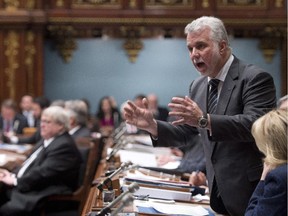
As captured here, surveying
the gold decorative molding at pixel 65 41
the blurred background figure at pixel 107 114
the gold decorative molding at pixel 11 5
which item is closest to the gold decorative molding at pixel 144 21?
the gold decorative molding at pixel 65 41

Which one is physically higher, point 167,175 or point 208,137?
point 208,137

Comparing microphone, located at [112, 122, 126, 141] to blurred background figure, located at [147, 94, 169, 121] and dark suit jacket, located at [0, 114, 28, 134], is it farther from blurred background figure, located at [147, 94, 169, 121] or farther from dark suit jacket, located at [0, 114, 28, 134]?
blurred background figure, located at [147, 94, 169, 121]

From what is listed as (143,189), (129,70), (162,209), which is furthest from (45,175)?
(129,70)

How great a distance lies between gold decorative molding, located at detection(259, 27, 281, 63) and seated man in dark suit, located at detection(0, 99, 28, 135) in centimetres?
495

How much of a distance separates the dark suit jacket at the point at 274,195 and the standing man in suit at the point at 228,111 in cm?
56

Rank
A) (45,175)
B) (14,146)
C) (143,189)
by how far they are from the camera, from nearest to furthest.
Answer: (143,189)
(45,175)
(14,146)

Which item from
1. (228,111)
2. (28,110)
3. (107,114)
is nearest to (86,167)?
(228,111)

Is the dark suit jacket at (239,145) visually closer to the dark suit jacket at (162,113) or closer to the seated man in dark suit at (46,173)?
the seated man in dark suit at (46,173)

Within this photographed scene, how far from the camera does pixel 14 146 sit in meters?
8.02

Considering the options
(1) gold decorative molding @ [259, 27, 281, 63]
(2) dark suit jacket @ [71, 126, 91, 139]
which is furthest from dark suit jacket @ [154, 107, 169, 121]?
(2) dark suit jacket @ [71, 126, 91, 139]

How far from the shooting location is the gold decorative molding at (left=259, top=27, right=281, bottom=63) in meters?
12.1

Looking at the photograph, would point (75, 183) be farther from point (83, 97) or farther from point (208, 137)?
point (83, 97)

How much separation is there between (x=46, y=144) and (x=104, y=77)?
6.79m

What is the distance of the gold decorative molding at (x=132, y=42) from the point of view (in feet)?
39.9
